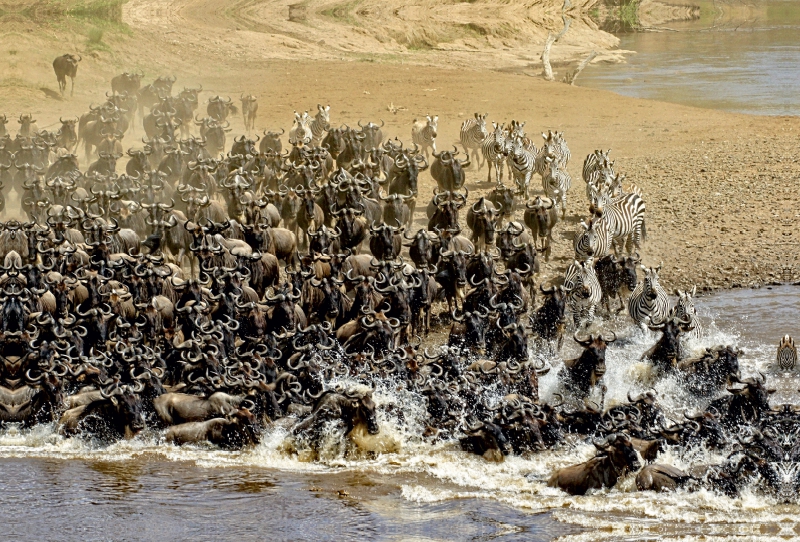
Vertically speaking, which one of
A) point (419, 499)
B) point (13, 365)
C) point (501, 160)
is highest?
point (501, 160)

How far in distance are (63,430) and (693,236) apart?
39.9 feet

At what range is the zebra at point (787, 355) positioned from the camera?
15172mm

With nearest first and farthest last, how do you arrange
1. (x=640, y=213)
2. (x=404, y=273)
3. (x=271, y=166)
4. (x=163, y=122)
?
(x=404, y=273)
(x=640, y=213)
(x=271, y=166)
(x=163, y=122)

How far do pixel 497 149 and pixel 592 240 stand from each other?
6018 millimetres

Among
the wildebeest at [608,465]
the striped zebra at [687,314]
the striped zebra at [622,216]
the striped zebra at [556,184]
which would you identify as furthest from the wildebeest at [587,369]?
the striped zebra at [556,184]

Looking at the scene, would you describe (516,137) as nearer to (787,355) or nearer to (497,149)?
(497,149)

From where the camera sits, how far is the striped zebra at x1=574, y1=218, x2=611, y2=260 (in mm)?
19078

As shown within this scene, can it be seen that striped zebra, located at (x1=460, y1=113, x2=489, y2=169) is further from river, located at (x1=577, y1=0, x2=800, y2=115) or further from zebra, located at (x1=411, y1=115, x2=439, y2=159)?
river, located at (x1=577, y1=0, x2=800, y2=115)

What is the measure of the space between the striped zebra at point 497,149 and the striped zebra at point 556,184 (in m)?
1.90

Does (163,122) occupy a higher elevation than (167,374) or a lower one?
higher

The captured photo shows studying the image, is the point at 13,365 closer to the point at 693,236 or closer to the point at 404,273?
the point at 404,273

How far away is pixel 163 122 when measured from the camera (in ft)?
91.5

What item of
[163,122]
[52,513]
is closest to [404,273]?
[52,513]

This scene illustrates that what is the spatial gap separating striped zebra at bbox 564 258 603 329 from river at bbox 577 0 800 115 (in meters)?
21.9
